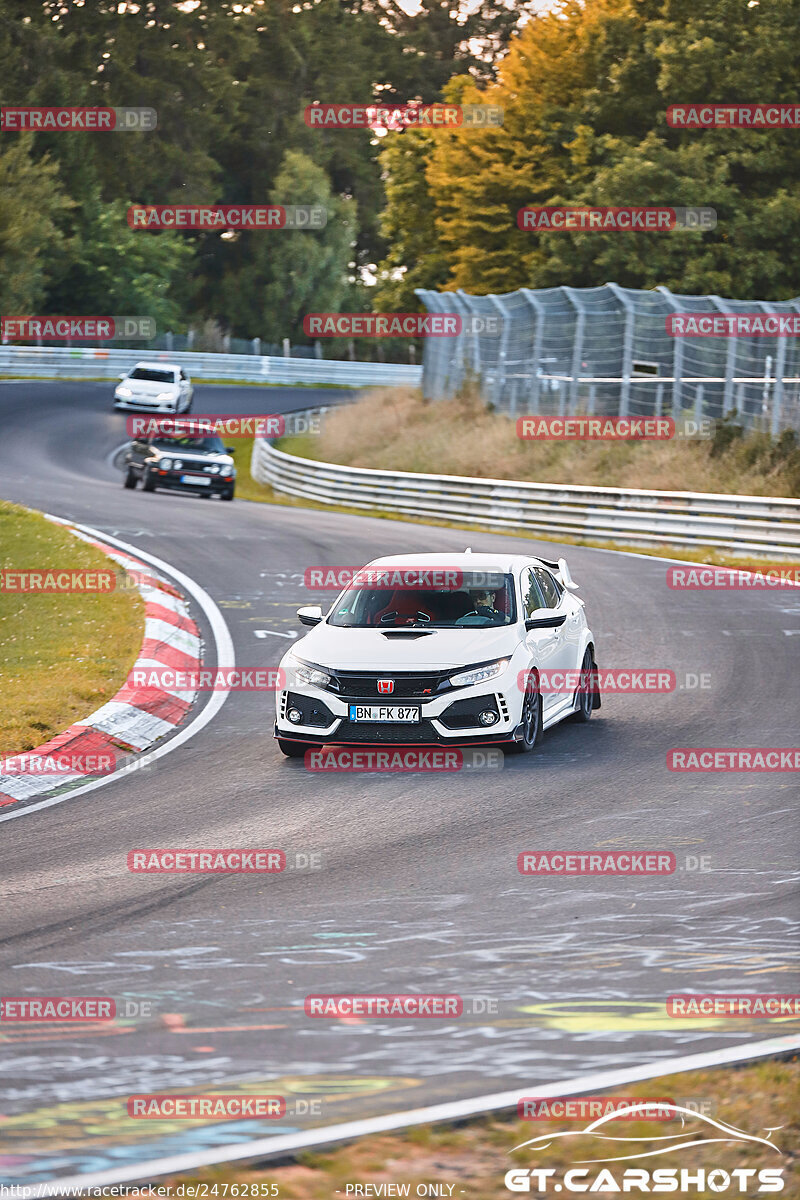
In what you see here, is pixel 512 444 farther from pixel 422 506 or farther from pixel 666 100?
pixel 666 100

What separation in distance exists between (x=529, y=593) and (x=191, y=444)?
2199 centimetres

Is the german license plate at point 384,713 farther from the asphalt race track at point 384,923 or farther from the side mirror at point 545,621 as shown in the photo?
the side mirror at point 545,621

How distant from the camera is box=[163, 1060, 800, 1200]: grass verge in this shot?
15.6ft

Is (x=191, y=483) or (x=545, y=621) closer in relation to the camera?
(x=545, y=621)

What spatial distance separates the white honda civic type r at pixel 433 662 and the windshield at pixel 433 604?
0.01 meters

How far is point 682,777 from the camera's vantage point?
37.1 ft

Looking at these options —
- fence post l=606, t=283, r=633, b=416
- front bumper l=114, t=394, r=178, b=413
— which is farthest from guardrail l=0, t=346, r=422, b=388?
fence post l=606, t=283, r=633, b=416

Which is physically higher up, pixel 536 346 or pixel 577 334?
pixel 577 334

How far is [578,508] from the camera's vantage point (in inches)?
1158

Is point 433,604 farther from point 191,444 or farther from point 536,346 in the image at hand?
point 536,346

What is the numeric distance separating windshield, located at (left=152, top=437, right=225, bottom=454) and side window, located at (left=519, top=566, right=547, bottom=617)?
2136cm

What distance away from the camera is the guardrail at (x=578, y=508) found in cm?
2595
